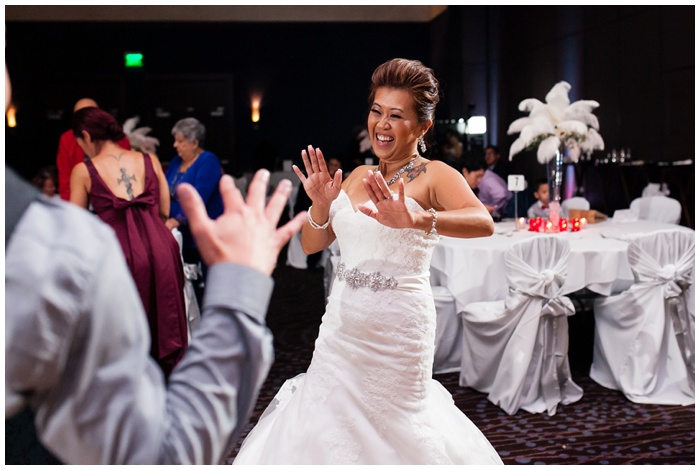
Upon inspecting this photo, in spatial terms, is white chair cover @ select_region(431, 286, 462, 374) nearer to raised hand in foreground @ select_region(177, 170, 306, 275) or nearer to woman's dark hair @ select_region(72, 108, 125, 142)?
woman's dark hair @ select_region(72, 108, 125, 142)

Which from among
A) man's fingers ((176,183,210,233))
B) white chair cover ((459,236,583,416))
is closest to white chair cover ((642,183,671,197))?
white chair cover ((459,236,583,416))

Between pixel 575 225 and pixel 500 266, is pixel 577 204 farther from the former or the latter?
pixel 500 266

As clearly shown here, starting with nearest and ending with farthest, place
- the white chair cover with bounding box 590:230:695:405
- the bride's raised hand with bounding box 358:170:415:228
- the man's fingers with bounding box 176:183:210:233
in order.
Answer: the man's fingers with bounding box 176:183:210:233
the bride's raised hand with bounding box 358:170:415:228
the white chair cover with bounding box 590:230:695:405

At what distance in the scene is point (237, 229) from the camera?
38.0 inches

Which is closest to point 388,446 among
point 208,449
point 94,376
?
point 208,449

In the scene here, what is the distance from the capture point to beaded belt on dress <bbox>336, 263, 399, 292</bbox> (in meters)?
2.43

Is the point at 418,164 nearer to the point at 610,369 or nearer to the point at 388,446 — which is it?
the point at 388,446

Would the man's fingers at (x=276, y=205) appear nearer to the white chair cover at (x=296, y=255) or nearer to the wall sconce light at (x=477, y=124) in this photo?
the white chair cover at (x=296, y=255)

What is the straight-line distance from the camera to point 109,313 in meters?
0.81

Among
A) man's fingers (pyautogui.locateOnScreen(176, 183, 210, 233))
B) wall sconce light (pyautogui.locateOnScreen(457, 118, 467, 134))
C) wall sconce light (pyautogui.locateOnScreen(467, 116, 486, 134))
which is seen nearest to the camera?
man's fingers (pyautogui.locateOnScreen(176, 183, 210, 233))

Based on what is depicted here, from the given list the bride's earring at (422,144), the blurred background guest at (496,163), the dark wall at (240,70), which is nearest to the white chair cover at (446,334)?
the bride's earring at (422,144)

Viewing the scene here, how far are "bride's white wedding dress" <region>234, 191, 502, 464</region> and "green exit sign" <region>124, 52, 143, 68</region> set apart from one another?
1119cm

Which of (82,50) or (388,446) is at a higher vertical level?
(82,50)

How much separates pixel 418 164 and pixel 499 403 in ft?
6.69
